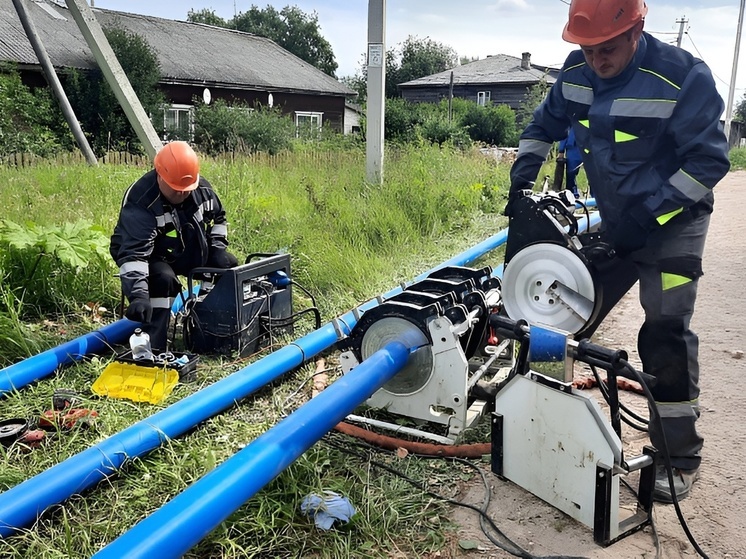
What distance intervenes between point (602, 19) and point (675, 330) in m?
1.42

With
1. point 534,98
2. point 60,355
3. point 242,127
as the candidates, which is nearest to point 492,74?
point 534,98

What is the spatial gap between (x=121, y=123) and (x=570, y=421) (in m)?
20.4

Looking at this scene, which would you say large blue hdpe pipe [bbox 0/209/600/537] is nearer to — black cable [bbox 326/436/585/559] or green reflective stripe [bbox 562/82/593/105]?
black cable [bbox 326/436/585/559]

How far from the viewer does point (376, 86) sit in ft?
27.8

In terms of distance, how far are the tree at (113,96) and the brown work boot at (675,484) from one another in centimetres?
1855

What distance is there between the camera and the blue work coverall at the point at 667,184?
2.64 meters

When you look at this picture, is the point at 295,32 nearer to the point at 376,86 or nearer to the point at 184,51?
the point at 184,51

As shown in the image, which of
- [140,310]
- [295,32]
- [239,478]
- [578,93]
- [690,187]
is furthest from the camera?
[295,32]

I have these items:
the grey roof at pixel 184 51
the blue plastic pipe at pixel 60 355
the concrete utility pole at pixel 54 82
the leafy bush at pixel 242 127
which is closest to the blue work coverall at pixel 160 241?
the blue plastic pipe at pixel 60 355

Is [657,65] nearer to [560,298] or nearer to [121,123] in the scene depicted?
[560,298]

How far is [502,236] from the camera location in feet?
23.8

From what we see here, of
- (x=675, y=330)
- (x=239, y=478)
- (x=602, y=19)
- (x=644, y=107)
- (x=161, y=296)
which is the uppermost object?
(x=602, y=19)

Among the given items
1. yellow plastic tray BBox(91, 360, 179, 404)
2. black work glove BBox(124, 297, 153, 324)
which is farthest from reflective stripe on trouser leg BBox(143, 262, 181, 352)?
yellow plastic tray BBox(91, 360, 179, 404)

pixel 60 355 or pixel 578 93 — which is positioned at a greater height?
pixel 578 93
